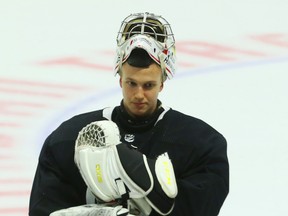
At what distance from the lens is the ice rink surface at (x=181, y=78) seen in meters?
4.55

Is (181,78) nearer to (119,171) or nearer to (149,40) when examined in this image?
(149,40)

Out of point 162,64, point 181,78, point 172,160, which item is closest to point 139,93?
point 162,64

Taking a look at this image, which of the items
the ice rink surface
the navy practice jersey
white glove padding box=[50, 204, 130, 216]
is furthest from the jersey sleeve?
the ice rink surface

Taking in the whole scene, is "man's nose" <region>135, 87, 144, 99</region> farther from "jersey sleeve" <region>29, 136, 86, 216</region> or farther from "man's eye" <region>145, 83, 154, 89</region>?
"jersey sleeve" <region>29, 136, 86, 216</region>

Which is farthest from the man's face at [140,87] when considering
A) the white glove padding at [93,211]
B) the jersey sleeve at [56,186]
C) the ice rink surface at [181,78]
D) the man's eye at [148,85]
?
the ice rink surface at [181,78]

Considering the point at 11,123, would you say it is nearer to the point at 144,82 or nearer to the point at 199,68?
the point at 199,68

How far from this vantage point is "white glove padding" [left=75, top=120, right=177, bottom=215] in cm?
292

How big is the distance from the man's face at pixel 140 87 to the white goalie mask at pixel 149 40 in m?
0.03

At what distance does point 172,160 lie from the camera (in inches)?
124

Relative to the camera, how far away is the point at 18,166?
4617 mm

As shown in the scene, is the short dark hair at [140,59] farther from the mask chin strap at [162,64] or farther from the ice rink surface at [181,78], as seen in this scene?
the ice rink surface at [181,78]

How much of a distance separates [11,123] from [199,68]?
1234mm

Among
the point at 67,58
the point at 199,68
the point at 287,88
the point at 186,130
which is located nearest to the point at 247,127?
the point at 287,88

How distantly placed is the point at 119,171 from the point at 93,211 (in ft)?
0.44
